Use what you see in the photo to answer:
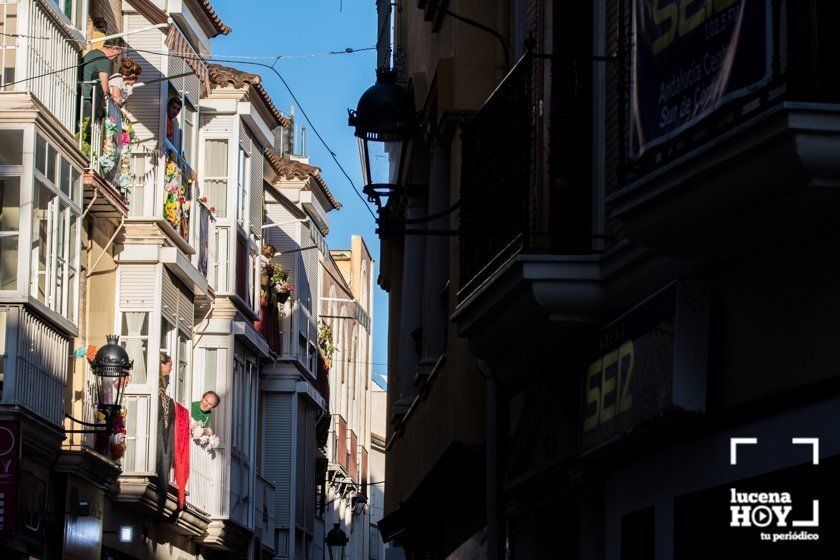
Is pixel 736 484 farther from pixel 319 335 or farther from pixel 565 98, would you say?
pixel 319 335

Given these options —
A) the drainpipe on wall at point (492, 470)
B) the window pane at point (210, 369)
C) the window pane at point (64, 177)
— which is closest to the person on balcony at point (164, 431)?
the window pane at point (210, 369)

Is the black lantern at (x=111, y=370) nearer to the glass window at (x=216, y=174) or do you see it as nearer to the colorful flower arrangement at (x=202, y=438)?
the colorful flower arrangement at (x=202, y=438)

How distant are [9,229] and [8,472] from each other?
2.83 metres

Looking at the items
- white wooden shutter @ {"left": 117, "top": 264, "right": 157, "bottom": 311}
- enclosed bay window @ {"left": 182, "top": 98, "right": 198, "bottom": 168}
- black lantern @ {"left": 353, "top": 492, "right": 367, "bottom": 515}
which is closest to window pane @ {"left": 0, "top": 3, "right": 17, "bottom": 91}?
white wooden shutter @ {"left": 117, "top": 264, "right": 157, "bottom": 311}

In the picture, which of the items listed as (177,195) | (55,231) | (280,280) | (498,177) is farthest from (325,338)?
(498,177)

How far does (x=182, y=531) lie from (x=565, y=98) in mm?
20134

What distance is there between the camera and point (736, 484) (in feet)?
27.1

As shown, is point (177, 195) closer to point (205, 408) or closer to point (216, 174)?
point (205, 408)

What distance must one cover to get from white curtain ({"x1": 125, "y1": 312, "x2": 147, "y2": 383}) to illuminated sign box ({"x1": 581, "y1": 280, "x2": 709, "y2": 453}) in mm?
17094

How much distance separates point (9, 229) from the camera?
20.7 metres

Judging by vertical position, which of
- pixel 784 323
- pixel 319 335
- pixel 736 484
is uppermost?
pixel 319 335

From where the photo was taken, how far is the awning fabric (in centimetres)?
2759

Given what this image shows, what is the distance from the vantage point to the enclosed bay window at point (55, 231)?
21.0 meters

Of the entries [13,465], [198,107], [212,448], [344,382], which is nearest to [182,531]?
[212,448]
